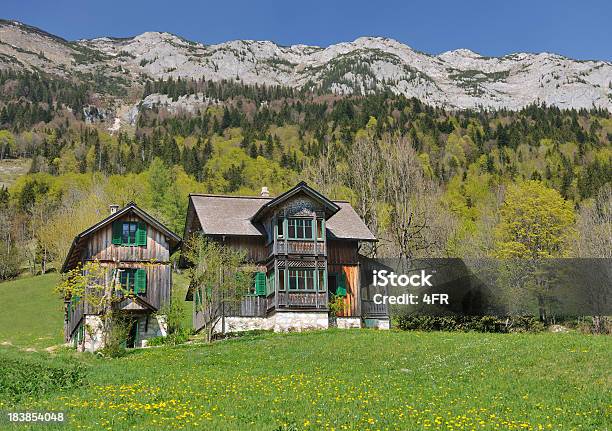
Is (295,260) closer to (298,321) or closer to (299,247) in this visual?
(299,247)

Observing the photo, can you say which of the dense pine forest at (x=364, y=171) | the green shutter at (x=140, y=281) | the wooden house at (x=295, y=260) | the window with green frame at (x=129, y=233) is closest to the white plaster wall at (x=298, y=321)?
the wooden house at (x=295, y=260)

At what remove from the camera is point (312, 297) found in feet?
141

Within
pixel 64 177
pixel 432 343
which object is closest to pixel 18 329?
pixel 432 343

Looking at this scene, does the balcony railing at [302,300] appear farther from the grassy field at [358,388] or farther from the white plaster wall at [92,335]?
the white plaster wall at [92,335]

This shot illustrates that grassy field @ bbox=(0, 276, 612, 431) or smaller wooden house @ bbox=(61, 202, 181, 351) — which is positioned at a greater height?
smaller wooden house @ bbox=(61, 202, 181, 351)

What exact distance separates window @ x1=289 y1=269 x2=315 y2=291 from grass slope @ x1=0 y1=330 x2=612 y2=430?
35.5ft

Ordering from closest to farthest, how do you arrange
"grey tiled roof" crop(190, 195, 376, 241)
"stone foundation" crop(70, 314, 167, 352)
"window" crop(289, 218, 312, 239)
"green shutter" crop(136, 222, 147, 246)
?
"stone foundation" crop(70, 314, 167, 352), "window" crop(289, 218, 312, 239), "grey tiled roof" crop(190, 195, 376, 241), "green shutter" crop(136, 222, 147, 246)

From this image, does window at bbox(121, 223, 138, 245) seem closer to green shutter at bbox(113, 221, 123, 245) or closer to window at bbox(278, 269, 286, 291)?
green shutter at bbox(113, 221, 123, 245)

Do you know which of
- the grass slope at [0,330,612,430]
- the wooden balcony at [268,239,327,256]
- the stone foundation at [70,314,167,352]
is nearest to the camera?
the grass slope at [0,330,612,430]

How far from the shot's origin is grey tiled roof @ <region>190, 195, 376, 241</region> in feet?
147

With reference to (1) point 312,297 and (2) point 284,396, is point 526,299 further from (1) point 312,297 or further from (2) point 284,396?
(2) point 284,396

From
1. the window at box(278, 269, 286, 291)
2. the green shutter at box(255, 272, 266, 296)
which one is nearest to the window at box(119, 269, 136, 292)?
the green shutter at box(255, 272, 266, 296)

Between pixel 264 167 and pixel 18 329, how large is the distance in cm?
8957

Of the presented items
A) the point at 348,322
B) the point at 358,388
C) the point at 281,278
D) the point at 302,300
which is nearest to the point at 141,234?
the point at 281,278
